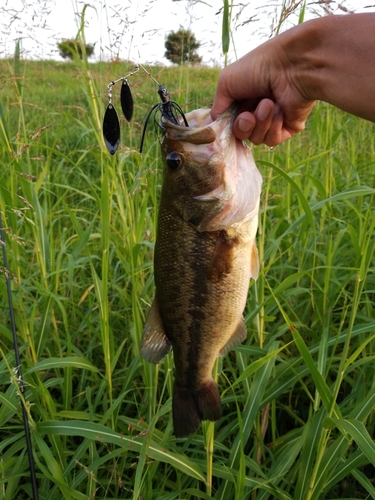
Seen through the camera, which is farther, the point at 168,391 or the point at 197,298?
the point at 168,391

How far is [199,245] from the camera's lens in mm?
1451

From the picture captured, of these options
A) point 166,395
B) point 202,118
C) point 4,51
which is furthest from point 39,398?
point 4,51

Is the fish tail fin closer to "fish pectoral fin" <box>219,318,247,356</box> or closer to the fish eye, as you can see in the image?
"fish pectoral fin" <box>219,318,247,356</box>

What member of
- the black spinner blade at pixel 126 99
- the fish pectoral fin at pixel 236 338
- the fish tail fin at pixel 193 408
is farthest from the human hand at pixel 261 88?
the fish tail fin at pixel 193 408

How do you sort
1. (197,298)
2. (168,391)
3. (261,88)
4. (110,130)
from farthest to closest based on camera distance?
1. (168,391)
2. (261,88)
3. (197,298)
4. (110,130)

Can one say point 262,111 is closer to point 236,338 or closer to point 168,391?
point 236,338

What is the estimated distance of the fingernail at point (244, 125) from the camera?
1424mm

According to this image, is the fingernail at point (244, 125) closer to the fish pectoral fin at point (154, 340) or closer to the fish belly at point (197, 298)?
the fish belly at point (197, 298)

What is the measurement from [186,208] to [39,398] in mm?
1127

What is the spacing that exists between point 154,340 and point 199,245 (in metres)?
0.34

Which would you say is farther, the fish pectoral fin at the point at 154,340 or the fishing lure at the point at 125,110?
the fish pectoral fin at the point at 154,340

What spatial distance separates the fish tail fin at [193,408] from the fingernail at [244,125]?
2.71 feet

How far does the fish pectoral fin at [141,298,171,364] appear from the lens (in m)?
1.48

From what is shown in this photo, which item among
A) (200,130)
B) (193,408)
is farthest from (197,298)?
(200,130)
